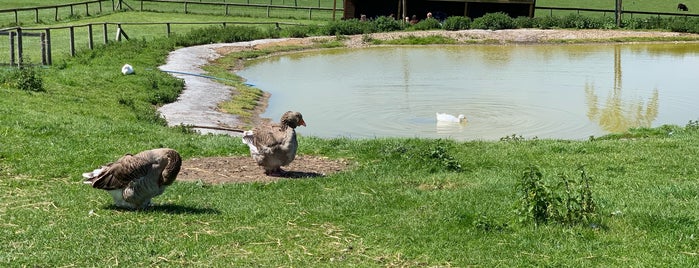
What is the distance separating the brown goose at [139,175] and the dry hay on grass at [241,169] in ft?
7.94

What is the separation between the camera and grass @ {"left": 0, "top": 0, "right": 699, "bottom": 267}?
998 centimetres

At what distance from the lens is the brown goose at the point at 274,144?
1428 cm

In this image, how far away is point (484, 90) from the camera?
32781 mm

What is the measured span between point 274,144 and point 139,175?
3.13m

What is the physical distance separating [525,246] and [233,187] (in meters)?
4.80

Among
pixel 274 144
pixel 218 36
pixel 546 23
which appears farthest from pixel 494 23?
pixel 274 144

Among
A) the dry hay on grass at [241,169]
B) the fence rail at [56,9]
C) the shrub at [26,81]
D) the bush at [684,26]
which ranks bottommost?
the dry hay on grass at [241,169]

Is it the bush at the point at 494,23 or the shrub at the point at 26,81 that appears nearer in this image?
the shrub at the point at 26,81

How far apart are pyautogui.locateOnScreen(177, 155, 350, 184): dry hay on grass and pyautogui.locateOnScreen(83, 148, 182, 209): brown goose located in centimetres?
242

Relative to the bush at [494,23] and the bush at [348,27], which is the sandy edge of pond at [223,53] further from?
the bush at [348,27]

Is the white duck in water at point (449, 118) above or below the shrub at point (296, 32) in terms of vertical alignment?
below

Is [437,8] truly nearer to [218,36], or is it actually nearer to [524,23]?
[524,23]

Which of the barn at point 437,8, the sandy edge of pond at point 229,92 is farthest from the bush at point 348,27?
the barn at point 437,8

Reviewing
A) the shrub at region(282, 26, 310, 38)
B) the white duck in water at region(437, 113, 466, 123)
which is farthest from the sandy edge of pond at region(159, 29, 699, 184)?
the white duck in water at region(437, 113, 466, 123)
